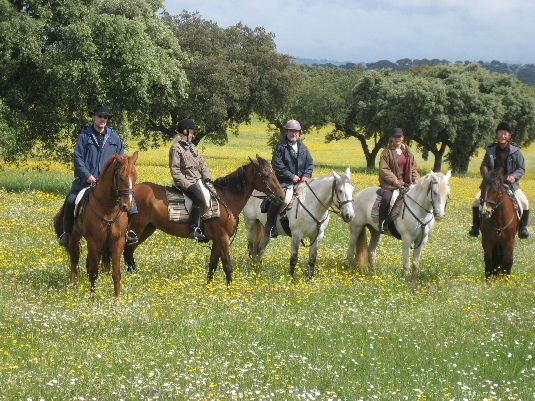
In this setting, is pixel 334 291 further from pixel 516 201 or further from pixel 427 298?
pixel 516 201

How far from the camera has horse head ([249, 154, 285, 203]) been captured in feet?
45.0

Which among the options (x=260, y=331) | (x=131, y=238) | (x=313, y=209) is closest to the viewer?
(x=260, y=331)

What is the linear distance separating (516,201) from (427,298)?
3.23m

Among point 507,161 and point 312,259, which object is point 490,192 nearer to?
point 507,161

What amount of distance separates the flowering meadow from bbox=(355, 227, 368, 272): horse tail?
20.7 inches

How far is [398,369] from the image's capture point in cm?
898

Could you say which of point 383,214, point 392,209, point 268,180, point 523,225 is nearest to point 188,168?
point 268,180

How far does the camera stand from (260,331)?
33.7ft

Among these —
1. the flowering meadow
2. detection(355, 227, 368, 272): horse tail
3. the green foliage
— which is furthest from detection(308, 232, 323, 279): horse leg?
the green foliage

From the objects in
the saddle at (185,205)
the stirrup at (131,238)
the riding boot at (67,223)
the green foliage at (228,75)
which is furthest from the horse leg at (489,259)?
→ the green foliage at (228,75)

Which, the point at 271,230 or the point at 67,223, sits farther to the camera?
the point at 271,230

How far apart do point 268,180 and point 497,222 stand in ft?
15.9

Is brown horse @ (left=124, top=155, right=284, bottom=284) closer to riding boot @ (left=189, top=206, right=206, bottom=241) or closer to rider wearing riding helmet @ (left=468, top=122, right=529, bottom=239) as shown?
riding boot @ (left=189, top=206, right=206, bottom=241)

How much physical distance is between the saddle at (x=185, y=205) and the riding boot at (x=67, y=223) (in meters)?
1.87
